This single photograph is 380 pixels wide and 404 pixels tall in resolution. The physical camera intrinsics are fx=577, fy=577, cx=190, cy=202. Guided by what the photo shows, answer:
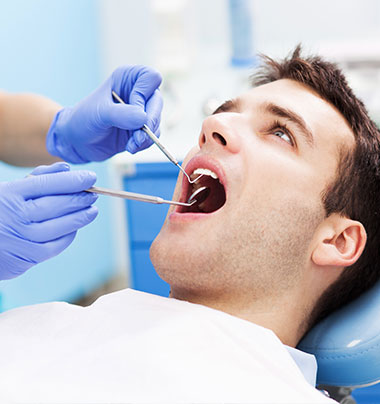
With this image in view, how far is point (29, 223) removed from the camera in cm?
115

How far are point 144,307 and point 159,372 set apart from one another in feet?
0.63

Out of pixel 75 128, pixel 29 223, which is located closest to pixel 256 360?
pixel 29 223

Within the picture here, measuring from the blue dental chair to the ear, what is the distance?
0.39ft

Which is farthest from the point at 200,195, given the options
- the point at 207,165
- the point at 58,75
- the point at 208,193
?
the point at 58,75

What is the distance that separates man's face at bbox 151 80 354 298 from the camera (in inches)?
45.6

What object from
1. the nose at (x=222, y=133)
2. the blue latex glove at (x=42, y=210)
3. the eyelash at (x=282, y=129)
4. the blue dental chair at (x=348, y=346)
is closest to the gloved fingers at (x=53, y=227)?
the blue latex glove at (x=42, y=210)

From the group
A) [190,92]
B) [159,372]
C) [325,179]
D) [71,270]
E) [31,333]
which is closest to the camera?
[159,372]

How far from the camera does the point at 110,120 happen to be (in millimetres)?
1352

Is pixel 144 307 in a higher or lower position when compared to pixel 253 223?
lower

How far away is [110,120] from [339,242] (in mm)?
591

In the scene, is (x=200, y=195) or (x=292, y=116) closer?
(x=292, y=116)

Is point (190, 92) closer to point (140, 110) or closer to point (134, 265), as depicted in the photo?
point (134, 265)

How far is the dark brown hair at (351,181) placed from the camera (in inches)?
48.8

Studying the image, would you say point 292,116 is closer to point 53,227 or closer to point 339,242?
point 339,242
